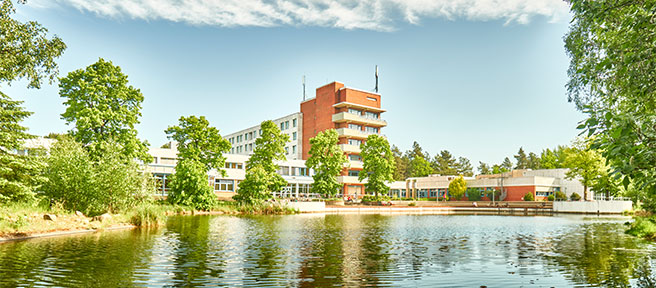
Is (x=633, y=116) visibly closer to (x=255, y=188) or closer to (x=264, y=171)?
(x=255, y=188)

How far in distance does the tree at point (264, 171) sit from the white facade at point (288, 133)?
3425cm

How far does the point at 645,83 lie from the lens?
26.8ft

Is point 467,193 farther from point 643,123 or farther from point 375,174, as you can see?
point 643,123

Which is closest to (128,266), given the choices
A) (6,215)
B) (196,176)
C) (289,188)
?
(6,215)

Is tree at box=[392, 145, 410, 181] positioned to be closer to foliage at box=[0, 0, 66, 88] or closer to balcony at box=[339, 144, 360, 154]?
balcony at box=[339, 144, 360, 154]

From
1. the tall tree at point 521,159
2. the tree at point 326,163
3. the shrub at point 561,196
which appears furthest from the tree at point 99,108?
the tall tree at point 521,159

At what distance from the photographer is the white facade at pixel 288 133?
3703 inches

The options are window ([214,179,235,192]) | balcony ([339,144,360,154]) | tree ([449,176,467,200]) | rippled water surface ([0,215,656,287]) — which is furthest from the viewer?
balcony ([339,144,360,154])

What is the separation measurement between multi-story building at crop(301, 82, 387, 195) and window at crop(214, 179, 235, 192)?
18941 millimetres

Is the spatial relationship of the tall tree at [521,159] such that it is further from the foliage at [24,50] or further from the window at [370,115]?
the foliage at [24,50]

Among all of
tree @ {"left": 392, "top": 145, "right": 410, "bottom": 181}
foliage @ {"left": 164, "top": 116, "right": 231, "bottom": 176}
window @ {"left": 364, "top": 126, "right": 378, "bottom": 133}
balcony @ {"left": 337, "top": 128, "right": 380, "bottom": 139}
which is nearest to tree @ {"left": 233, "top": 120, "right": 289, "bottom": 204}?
foliage @ {"left": 164, "top": 116, "right": 231, "bottom": 176}

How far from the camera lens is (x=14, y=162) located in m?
19.6

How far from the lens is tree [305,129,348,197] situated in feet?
209

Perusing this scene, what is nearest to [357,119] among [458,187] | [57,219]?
[458,187]
